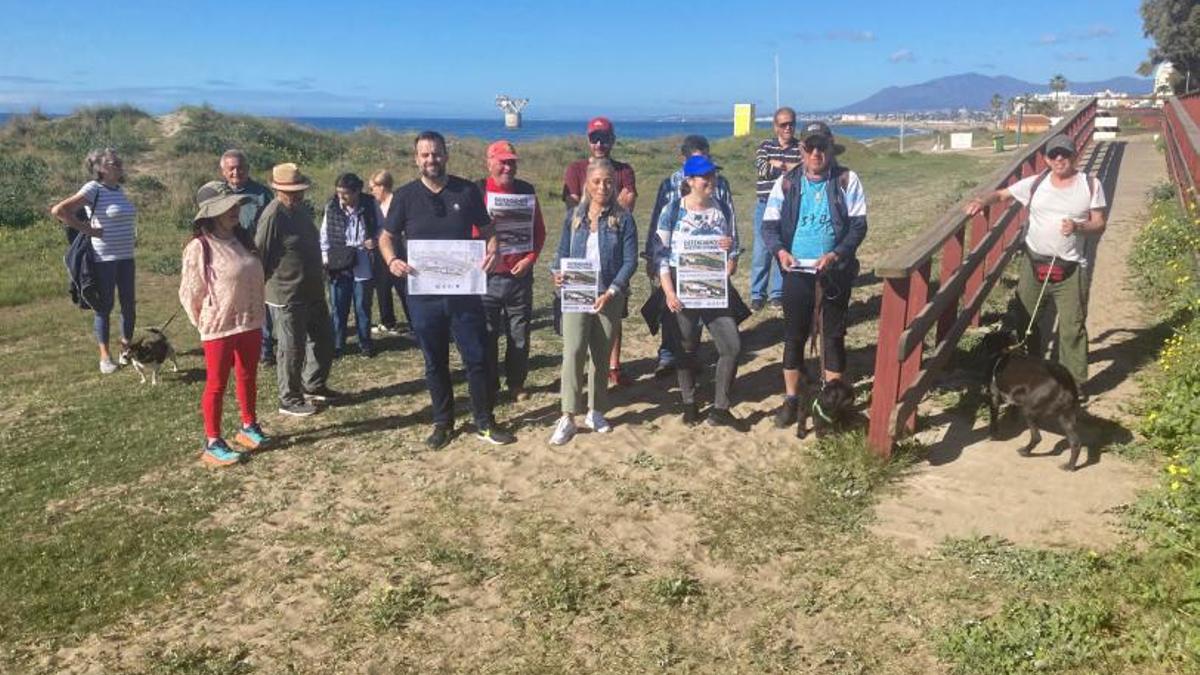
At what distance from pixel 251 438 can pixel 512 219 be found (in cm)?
220

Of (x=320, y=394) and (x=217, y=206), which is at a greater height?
(x=217, y=206)

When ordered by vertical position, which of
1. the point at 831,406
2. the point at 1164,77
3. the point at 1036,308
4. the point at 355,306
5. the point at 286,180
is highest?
the point at 1164,77

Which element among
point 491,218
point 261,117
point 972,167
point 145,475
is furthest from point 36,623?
point 261,117

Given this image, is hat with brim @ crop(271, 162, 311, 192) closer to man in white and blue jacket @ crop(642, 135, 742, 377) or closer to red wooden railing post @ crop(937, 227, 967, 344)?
man in white and blue jacket @ crop(642, 135, 742, 377)

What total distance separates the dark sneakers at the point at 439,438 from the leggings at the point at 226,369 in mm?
1163

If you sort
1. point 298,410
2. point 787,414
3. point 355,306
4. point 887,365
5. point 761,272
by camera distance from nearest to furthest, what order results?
point 887,365, point 787,414, point 298,410, point 355,306, point 761,272

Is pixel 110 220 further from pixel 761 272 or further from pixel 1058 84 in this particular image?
pixel 1058 84

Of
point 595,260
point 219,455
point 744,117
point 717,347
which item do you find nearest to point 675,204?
point 595,260

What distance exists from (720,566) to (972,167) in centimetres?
2570

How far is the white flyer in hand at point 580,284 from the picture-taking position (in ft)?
17.2

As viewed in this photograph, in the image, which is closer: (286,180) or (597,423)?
(597,423)

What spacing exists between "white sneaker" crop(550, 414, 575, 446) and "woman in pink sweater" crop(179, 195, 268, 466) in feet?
6.38

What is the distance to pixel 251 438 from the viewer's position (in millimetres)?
5473

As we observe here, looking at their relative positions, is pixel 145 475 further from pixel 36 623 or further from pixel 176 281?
pixel 176 281
